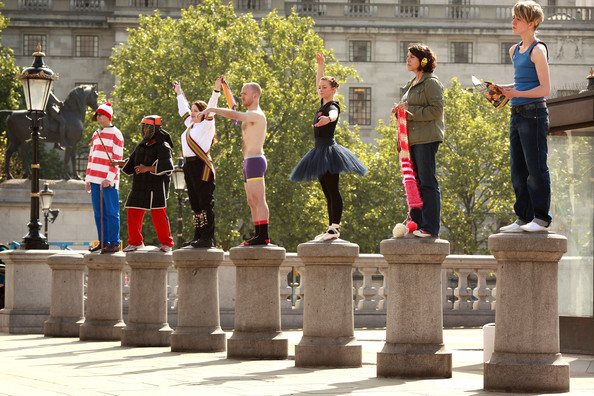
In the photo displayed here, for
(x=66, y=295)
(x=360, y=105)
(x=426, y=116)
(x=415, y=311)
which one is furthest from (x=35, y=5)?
(x=415, y=311)

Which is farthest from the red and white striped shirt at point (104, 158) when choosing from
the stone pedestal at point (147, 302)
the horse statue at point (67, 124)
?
the horse statue at point (67, 124)

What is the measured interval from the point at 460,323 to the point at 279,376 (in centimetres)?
1085

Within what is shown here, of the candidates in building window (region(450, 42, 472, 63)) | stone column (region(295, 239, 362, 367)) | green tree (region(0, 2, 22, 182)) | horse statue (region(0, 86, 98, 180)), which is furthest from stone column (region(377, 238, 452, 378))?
building window (region(450, 42, 472, 63))

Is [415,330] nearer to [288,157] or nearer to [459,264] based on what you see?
[459,264]

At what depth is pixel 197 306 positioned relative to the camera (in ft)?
43.5

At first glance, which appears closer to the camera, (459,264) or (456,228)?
(459,264)

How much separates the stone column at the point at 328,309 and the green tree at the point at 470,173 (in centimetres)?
4306

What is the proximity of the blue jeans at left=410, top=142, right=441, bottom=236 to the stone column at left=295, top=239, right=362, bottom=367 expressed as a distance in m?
1.37

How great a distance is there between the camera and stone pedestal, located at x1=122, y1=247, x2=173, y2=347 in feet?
47.1

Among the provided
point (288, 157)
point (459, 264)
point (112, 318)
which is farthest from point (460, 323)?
point (288, 157)

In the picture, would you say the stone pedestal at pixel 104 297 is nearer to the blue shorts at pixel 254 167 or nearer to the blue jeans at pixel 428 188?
the blue shorts at pixel 254 167

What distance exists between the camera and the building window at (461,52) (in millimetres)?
67812

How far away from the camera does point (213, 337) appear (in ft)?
43.8

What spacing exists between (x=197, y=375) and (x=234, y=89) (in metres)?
36.2
